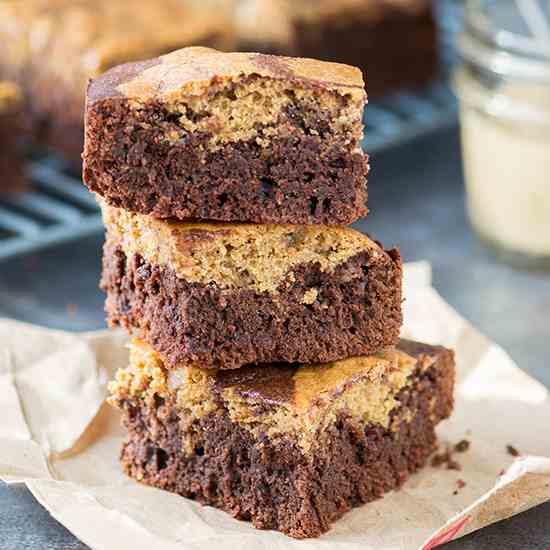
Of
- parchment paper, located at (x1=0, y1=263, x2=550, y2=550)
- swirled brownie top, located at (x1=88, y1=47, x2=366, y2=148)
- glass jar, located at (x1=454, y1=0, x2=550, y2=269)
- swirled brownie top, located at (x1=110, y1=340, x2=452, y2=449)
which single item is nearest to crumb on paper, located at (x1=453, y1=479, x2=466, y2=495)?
parchment paper, located at (x1=0, y1=263, x2=550, y2=550)

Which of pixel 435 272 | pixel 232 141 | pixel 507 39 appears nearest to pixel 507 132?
pixel 507 39

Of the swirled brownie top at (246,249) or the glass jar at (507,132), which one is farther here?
the glass jar at (507,132)

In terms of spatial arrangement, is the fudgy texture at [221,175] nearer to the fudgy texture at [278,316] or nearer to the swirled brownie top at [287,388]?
the fudgy texture at [278,316]

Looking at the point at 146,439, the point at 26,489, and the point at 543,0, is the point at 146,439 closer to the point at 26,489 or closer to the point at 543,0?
the point at 26,489

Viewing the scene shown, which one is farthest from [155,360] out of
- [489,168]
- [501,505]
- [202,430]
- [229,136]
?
[489,168]

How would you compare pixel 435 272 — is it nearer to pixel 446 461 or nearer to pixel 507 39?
pixel 507 39

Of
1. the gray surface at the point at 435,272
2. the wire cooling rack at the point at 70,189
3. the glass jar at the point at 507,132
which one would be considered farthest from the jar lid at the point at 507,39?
the gray surface at the point at 435,272
